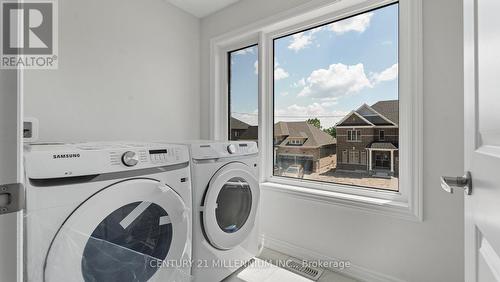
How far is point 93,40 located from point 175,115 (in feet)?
2.94

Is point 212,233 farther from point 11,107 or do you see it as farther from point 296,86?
point 296,86

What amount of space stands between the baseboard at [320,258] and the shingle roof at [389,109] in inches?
40.5

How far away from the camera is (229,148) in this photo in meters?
1.55

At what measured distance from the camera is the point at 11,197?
449 mm

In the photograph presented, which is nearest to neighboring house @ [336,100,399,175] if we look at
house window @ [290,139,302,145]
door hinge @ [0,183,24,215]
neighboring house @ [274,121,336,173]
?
neighboring house @ [274,121,336,173]

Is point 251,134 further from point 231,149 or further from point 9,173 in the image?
point 9,173

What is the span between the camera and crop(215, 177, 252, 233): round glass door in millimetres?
1513

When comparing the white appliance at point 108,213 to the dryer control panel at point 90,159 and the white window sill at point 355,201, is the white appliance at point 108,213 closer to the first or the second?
the dryer control panel at point 90,159

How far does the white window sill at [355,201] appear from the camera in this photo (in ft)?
4.69

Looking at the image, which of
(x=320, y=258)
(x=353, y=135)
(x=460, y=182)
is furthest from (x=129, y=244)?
(x=353, y=135)

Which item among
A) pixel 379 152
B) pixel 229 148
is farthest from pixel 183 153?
pixel 379 152

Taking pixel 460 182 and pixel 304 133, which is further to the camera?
pixel 304 133

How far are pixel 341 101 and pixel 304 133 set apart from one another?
0.41 m

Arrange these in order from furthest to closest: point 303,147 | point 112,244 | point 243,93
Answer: point 243,93 < point 303,147 < point 112,244
